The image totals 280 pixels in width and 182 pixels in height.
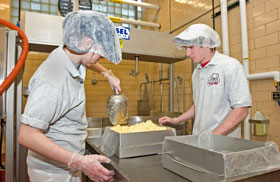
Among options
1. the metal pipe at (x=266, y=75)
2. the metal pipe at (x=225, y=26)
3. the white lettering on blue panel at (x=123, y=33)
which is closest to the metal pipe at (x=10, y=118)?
the white lettering on blue panel at (x=123, y=33)

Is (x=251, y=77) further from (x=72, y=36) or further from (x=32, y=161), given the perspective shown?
(x=32, y=161)

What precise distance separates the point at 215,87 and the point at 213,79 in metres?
0.06

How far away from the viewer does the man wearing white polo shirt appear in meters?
1.15

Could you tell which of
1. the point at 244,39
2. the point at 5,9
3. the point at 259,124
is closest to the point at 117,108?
the point at 259,124

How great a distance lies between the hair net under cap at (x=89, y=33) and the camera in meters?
0.85

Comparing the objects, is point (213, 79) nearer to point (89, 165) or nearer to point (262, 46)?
point (262, 46)

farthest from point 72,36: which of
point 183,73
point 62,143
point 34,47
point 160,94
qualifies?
point 160,94

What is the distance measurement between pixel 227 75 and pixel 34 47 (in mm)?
1464

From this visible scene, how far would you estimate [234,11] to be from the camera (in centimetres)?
193

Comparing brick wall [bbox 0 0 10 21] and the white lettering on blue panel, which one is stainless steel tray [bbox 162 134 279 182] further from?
brick wall [bbox 0 0 10 21]

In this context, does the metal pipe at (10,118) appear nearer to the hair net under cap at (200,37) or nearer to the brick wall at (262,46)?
the hair net under cap at (200,37)

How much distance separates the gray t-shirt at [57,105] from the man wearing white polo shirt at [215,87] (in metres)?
0.77

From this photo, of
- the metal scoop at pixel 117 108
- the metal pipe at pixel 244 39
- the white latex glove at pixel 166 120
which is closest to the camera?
the metal scoop at pixel 117 108

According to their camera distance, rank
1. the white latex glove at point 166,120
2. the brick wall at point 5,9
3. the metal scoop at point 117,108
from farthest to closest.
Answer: the brick wall at point 5,9
the white latex glove at point 166,120
the metal scoop at point 117,108
